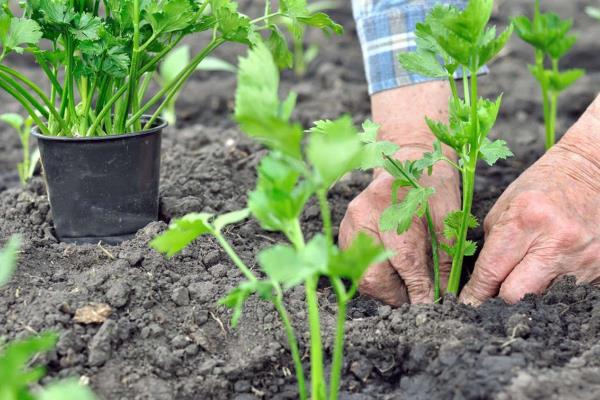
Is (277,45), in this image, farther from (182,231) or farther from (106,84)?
(182,231)

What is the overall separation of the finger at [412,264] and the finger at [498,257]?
114 mm

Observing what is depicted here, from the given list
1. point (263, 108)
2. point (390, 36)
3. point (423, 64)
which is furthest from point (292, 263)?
point (390, 36)

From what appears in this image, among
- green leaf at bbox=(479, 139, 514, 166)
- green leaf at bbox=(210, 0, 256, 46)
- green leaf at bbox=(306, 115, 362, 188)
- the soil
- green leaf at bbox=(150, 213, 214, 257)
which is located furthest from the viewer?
green leaf at bbox=(210, 0, 256, 46)

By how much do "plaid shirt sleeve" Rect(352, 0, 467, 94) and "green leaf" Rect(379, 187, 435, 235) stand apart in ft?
2.34

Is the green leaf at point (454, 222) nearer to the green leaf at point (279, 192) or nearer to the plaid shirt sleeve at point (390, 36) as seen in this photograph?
the green leaf at point (279, 192)

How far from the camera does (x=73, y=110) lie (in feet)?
6.10

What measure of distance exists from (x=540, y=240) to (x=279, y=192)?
82 centimetres

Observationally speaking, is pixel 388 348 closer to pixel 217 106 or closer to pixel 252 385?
pixel 252 385

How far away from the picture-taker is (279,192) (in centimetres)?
117

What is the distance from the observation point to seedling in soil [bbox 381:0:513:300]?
1406mm

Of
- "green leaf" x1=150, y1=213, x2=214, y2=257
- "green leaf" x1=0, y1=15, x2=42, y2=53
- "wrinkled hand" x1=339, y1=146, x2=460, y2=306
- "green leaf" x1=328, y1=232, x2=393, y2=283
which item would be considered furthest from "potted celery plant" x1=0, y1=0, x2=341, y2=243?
"green leaf" x1=328, y1=232, x2=393, y2=283

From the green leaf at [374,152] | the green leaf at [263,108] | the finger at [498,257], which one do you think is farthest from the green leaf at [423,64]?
the green leaf at [263,108]

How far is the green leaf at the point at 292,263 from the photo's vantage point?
1.08m

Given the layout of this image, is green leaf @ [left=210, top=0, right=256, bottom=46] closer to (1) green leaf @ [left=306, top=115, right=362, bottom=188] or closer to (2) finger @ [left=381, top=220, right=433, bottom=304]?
(2) finger @ [left=381, top=220, right=433, bottom=304]
